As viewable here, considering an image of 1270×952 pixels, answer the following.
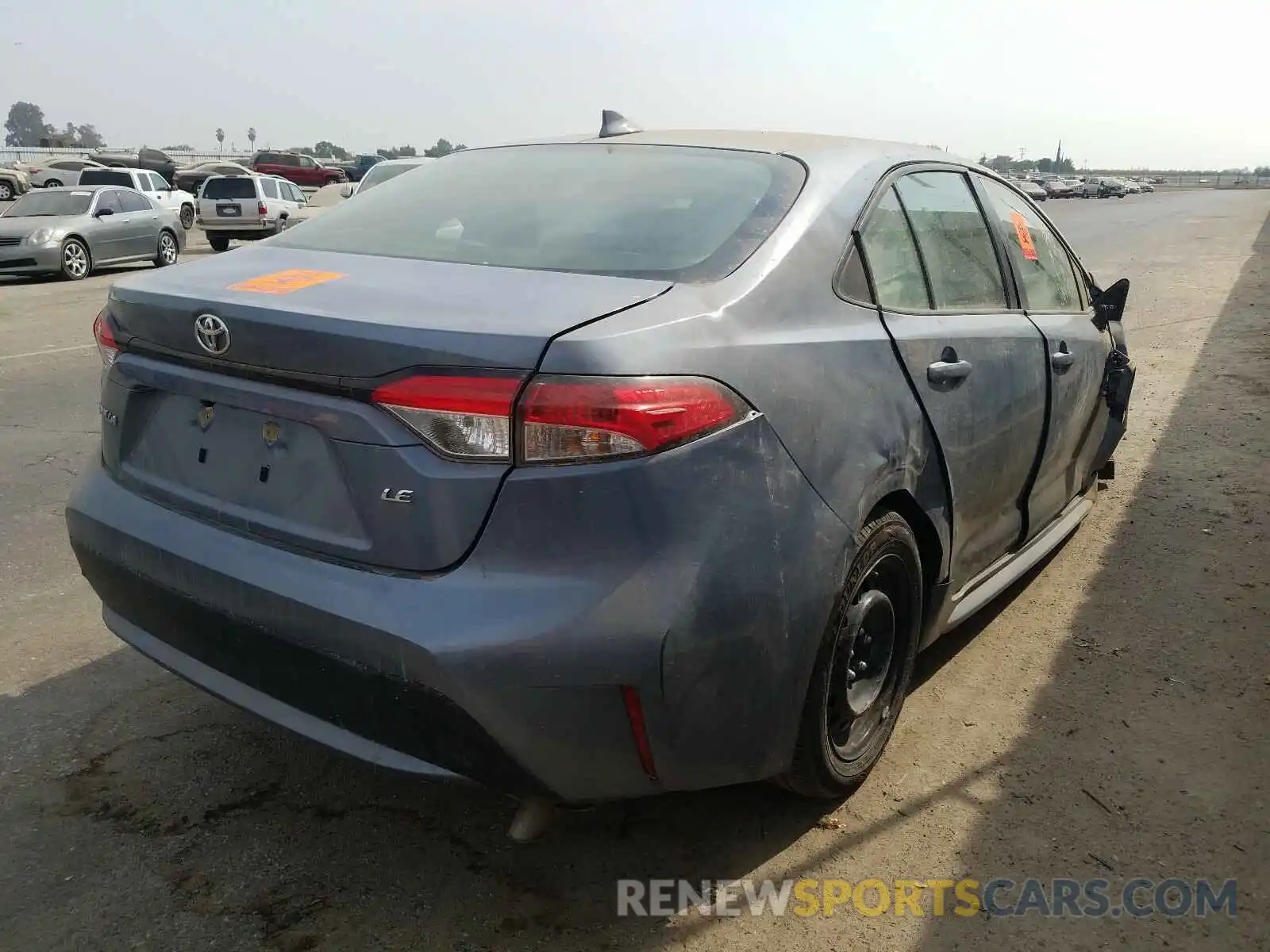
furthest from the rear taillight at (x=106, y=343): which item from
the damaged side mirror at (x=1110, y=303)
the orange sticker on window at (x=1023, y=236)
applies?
the damaged side mirror at (x=1110, y=303)

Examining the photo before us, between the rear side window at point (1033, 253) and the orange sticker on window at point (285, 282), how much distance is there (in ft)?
7.89

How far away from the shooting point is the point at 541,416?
1980 mm

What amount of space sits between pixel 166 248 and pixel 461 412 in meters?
18.8

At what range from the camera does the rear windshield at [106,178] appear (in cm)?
2116

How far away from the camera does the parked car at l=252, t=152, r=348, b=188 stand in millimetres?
43344

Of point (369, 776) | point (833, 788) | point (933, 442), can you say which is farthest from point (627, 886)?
point (933, 442)

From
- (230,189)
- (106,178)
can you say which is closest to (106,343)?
(230,189)

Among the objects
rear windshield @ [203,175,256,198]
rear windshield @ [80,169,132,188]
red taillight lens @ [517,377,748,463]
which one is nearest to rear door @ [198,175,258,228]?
rear windshield @ [203,175,256,198]

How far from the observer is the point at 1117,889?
99.2 inches

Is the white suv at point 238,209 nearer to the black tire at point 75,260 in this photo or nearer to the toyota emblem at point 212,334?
the black tire at point 75,260

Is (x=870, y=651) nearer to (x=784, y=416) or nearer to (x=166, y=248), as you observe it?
(x=784, y=416)

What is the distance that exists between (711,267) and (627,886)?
4.84ft

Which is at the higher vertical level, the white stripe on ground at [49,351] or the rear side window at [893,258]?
the rear side window at [893,258]

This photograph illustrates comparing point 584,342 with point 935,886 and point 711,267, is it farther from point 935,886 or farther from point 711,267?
point 935,886
